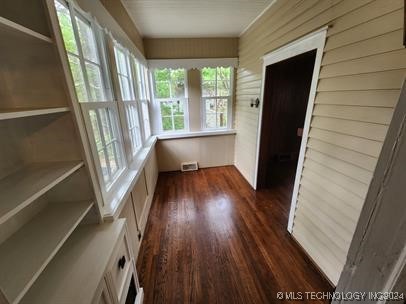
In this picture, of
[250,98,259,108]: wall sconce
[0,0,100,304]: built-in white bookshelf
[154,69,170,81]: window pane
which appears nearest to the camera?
[0,0,100,304]: built-in white bookshelf

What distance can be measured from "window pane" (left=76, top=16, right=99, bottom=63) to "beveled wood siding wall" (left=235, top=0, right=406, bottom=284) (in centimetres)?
179

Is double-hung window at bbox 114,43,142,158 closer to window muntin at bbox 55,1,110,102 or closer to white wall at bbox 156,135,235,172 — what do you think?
window muntin at bbox 55,1,110,102

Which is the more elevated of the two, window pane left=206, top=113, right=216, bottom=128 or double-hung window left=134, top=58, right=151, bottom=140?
double-hung window left=134, top=58, right=151, bottom=140

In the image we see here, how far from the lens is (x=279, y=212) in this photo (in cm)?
236

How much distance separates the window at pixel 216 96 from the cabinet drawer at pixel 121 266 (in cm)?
279

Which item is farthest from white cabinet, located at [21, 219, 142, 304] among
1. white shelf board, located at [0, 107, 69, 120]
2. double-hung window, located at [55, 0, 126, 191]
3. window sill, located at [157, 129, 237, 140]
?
window sill, located at [157, 129, 237, 140]

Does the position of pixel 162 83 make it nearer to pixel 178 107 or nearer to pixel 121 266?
pixel 178 107

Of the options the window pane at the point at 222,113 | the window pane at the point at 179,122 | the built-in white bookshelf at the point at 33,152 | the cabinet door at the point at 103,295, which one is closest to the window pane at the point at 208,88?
the window pane at the point at 222,113

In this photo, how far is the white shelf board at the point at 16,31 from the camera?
0.58 m

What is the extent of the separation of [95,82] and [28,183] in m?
0.93

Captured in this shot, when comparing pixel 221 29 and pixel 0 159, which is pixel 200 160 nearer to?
pixel 221 29

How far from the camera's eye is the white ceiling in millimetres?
2002

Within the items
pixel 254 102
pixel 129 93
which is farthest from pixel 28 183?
pixel 254 102

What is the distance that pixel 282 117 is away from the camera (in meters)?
3.49
